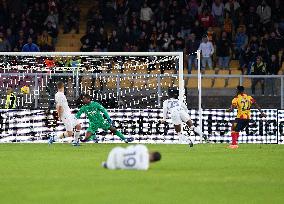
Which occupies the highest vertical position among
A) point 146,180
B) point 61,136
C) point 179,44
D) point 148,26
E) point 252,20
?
point 252,20

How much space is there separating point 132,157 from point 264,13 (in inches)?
1063

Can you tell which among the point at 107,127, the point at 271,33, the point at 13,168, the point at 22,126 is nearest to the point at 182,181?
the point at 13,168

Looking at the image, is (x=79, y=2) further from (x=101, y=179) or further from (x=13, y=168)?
(x=101, y=179)

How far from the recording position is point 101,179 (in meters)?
17.2

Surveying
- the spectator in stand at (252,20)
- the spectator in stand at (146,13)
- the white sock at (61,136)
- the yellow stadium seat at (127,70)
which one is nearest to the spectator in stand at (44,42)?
the spectator in stand at (146,13)

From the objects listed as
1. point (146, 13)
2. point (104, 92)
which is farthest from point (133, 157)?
point (146, 13)

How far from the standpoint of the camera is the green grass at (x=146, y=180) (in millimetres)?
14102

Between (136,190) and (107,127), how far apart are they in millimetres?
16180

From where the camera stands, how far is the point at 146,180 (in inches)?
667

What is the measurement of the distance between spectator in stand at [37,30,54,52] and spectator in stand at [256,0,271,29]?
28.9 feet

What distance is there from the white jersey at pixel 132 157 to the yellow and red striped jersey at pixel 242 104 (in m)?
15.3

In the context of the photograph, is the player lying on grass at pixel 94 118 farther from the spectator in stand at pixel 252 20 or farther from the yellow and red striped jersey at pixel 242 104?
the spectator in stand at pixel 252 20

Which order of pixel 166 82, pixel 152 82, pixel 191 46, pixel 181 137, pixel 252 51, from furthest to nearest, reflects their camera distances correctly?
pixel 191 46 < pixel 252 51 < pixel 166 82 < pixel 152 82 < pixel 181 137

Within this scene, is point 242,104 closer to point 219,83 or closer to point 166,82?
point 166,82
